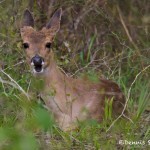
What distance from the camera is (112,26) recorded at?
7.62 m

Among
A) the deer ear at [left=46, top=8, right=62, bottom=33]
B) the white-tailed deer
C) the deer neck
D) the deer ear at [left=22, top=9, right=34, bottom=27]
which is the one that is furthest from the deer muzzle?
the deer ear at [left=22, top=9, right=34, bottom=27]

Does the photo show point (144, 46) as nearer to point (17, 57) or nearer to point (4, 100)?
point (17, 57)

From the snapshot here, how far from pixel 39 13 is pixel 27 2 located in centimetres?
29

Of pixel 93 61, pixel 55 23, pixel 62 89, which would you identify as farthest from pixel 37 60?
pixel 93 61

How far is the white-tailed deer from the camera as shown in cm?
550

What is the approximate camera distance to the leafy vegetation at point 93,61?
457 centimetres

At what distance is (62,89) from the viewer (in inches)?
225

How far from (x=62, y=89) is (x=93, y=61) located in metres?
1.30

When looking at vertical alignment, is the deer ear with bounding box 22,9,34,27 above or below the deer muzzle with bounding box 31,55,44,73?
above

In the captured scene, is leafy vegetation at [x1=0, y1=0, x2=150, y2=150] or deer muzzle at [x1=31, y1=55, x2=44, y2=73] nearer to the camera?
leafy vegetation at [x1=0, y1=0, x2=150, y2=150]

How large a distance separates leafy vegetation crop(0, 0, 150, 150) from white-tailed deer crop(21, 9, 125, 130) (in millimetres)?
146

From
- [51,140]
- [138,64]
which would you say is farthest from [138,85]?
[51,140]

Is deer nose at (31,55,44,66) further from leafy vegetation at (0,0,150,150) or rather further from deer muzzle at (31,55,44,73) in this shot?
leafy vegetation at (0,0,150,150)

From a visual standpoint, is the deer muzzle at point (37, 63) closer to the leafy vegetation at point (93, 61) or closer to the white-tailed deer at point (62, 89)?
the white-tailed deer at point (62, 89)
